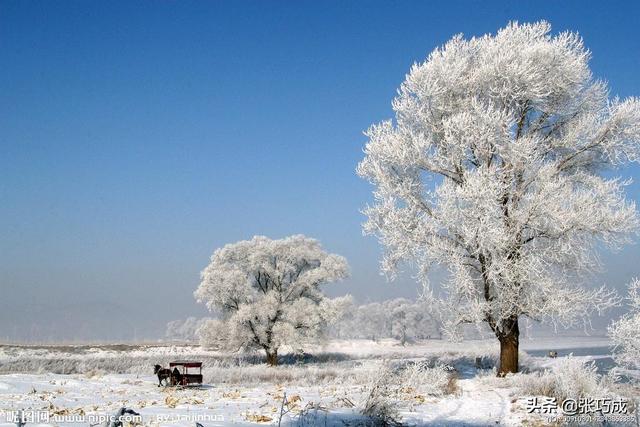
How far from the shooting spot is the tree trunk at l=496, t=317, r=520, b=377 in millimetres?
16250

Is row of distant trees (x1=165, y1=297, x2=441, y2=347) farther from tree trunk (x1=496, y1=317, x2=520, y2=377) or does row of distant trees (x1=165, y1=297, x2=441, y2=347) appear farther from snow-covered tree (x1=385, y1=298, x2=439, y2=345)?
tree trunk (x1=496, y1=317, x2=520, y2=377)

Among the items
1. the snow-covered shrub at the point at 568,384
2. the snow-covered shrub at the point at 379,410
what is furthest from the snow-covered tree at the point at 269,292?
the snow-covered shrub at the point at 379,410

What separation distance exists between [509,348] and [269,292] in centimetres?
2204

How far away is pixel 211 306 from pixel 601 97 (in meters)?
27.1

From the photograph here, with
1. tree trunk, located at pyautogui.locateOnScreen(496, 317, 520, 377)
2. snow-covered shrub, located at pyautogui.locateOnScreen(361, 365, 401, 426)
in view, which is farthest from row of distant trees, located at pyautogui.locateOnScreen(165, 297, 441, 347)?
snow-covered shrub, located at pyautogui.locateOnScreen(361, 365, 401, 426)

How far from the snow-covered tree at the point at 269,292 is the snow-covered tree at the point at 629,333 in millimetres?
22603

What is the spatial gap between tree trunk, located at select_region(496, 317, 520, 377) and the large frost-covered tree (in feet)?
0.14

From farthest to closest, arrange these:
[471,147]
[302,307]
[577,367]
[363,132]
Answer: [302,307] < [363,132] < [471,147] < [577,367]

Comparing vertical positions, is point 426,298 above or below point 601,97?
below

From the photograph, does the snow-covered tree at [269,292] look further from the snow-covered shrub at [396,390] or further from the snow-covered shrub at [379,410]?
the snow-covered shrub at [379,410]

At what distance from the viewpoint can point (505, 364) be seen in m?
16.4

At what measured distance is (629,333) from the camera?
1420 centimetres

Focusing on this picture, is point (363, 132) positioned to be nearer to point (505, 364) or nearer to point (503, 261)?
point (503, 261)

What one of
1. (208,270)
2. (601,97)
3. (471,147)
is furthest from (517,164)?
(208,270)
